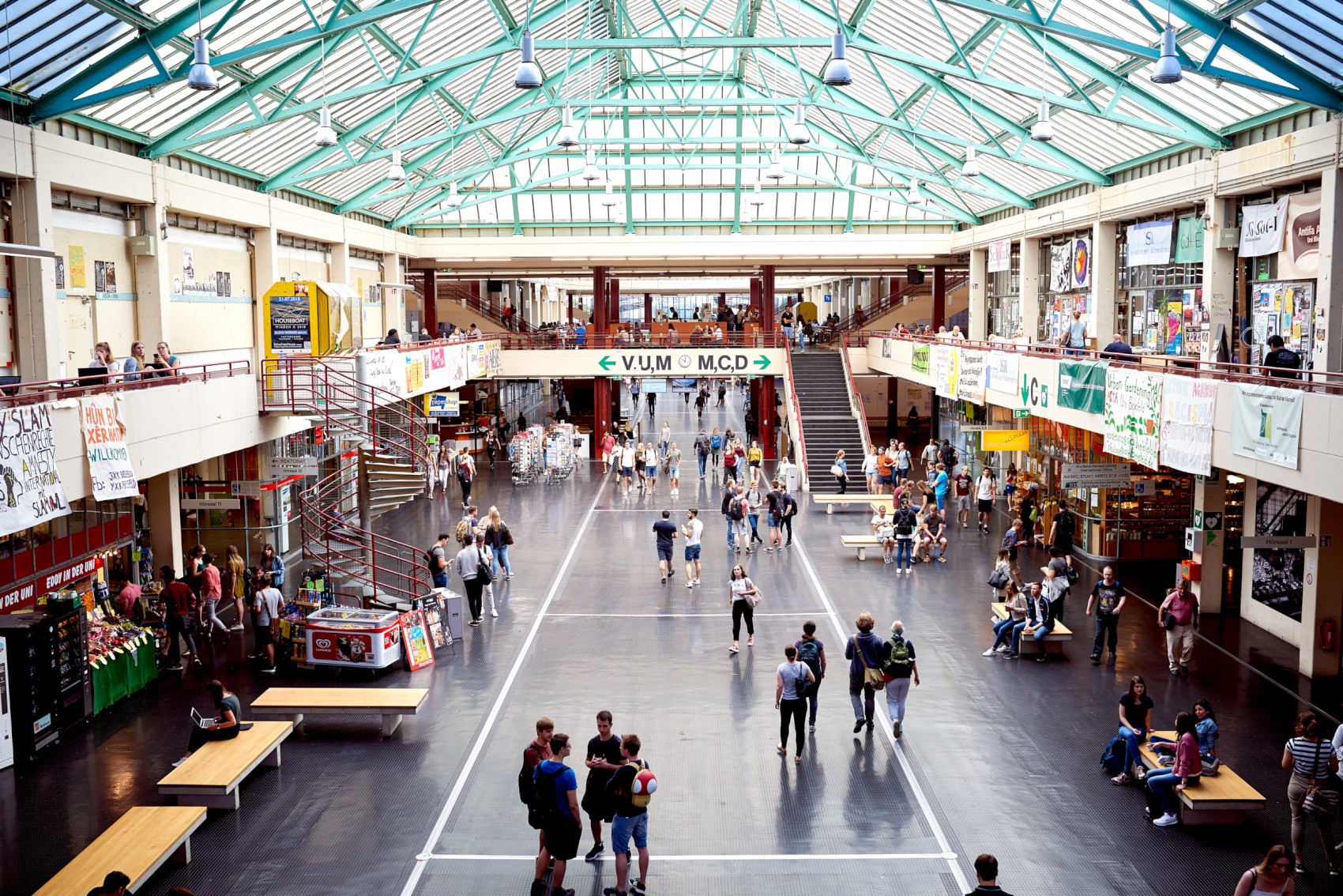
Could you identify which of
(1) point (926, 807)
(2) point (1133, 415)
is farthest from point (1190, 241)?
(1) point (926, 807)

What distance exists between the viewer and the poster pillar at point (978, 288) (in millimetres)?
40906

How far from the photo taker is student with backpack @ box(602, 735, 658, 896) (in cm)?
980

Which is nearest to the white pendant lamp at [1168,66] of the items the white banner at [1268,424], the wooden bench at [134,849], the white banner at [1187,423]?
the white banner at [1268,424]

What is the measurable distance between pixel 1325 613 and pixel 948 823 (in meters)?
8.69

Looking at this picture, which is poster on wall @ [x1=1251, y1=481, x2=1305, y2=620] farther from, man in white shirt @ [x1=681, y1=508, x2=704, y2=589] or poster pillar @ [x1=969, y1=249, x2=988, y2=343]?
poster pillar @ [x1=969, y1=249, x2=988, y2=343]

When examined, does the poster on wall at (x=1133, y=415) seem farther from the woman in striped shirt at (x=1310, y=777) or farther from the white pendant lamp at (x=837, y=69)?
the woman in striped shirt at (x=1310, y=777)

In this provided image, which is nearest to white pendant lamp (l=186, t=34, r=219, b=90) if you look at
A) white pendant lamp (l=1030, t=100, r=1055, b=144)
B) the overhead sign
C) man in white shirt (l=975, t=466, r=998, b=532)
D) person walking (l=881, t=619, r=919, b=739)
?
person walking (l=881, t=619, r=919, b=739)

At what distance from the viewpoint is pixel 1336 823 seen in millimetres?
11547

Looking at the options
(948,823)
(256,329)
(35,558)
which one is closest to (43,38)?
(35,558)

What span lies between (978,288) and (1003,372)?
49.6 feet

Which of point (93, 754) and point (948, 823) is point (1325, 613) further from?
point (93, 754)

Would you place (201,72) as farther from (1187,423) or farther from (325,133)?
(1187,423)

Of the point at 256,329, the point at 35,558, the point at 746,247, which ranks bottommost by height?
the point at 35,558

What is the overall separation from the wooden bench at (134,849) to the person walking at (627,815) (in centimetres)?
403
